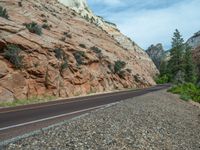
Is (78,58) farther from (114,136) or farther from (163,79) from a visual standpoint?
(163,79)

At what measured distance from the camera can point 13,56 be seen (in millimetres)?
33656

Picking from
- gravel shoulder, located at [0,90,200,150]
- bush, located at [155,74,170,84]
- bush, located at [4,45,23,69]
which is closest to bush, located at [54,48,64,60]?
bush, located at [4,45,23,69]

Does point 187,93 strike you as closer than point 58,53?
No

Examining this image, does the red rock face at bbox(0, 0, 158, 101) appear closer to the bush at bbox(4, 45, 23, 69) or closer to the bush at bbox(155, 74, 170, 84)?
the bush at bbox(4, 45, 23, 69)

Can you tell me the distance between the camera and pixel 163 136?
1309 cm

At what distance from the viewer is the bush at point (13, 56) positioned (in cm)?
3362

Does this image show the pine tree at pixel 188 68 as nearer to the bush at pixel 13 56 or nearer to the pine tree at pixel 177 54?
the pine tree at pixel 177 54

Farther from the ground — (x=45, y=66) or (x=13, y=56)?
(x=13, y=56)

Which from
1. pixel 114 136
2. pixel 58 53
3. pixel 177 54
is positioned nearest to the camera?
pixel 114 136

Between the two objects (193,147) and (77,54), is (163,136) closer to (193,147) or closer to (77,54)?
(193,147)

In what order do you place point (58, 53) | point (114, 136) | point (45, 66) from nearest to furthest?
point (114, 136)
point (45, 66)
point (58, 53)

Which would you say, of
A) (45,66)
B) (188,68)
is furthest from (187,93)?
(188,68)

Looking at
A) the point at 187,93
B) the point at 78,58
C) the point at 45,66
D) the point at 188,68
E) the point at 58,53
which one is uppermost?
the point at 188,68

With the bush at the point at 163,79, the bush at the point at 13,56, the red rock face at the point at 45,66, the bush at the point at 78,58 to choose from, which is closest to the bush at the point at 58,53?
the red rock face at the point at 45,66
